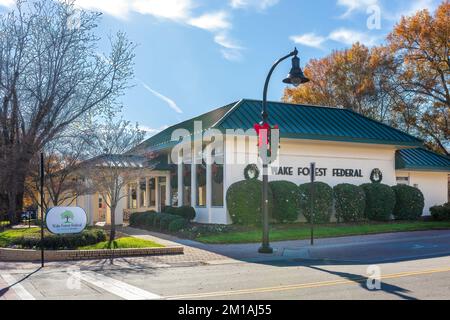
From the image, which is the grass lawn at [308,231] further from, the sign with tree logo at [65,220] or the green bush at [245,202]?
the sign with tree logo at [65,220]

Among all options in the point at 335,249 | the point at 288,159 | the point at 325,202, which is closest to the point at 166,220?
the point at 288,159

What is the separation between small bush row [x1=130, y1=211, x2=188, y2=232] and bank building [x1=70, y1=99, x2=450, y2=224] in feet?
5.36

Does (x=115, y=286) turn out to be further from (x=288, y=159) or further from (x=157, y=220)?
(x=288, y=159)

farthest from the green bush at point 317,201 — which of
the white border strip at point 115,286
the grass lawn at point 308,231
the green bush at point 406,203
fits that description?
the white border strip at point 115,286

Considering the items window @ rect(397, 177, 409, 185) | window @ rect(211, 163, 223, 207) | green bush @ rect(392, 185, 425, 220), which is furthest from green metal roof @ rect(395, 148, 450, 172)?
window @ rect(211, 163, 223, 207)

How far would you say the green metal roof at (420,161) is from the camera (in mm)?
28250

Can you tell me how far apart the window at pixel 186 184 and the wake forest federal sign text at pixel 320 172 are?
5.25 meters

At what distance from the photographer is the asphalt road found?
909 centimetres

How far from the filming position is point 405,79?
3991 centimetres

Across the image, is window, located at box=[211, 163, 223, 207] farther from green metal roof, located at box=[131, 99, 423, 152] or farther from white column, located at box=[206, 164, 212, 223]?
green metal roof, located at box=[131, 99, 423, 152]

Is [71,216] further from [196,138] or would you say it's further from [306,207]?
[306,207]
